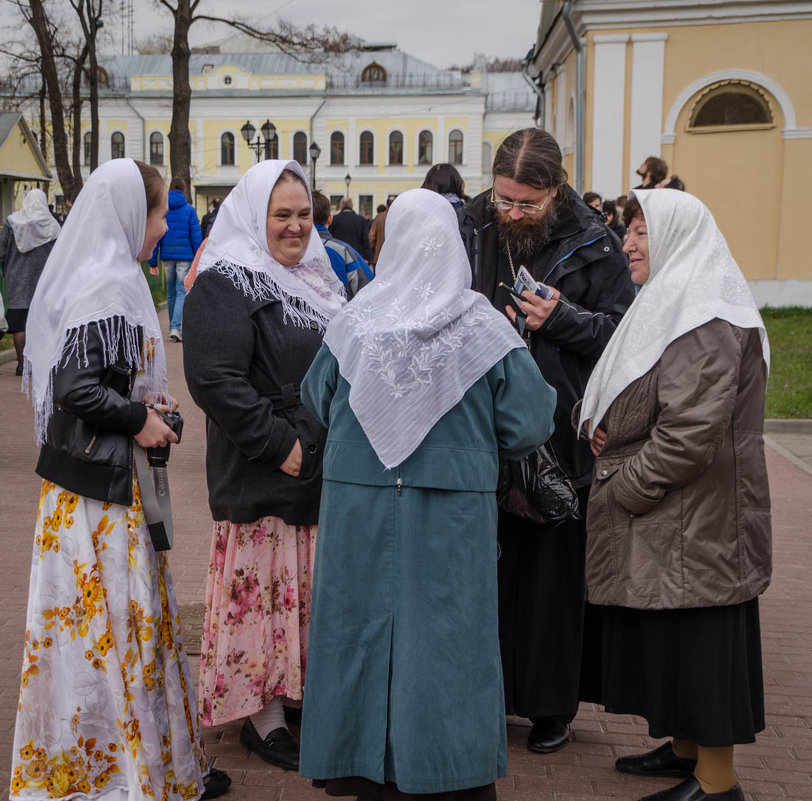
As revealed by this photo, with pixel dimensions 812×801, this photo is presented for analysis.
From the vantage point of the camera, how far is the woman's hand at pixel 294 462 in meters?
3.47

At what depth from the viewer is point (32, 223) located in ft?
37.5

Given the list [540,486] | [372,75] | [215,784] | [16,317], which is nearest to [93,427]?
[215,784]

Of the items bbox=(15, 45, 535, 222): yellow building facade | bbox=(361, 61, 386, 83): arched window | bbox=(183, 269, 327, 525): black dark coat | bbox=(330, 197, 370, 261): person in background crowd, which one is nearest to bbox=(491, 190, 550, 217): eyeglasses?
bbox=(183, 269, 327, 525): black dark coat

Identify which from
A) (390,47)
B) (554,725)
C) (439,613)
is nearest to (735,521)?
(439,613)

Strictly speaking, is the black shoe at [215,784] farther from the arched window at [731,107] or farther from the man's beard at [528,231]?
the arched window at [731,107]

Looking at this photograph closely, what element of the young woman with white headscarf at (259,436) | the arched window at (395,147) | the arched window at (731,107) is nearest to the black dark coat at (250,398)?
the young woman with white headscarf at (259,436)

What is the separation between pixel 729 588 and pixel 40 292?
220 centimetres

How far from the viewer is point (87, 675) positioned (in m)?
3.10

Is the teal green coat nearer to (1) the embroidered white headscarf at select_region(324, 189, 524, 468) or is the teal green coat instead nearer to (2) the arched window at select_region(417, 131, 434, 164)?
(1) the embroidered white headscarf at select_region(324, 189, 524, 468)

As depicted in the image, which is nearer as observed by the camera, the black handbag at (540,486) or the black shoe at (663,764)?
the black handbag at (540,486)

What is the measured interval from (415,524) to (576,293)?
1.30 meters

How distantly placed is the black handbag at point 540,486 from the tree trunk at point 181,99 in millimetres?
19065

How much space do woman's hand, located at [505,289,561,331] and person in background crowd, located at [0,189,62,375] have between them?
354 inches

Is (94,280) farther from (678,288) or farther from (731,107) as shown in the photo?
(731,107)
